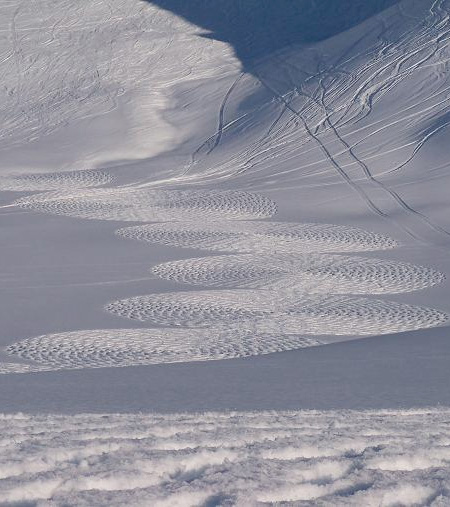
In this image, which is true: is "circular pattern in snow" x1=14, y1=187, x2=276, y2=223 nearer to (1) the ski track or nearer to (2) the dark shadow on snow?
(2) the dark shadow on snow

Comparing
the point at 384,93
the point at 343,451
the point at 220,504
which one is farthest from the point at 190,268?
the point at 384,93

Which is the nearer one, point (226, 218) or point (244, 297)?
point (244, 297)

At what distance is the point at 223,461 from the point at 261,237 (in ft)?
22.7

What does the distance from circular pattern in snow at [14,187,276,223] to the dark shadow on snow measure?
5.26 m

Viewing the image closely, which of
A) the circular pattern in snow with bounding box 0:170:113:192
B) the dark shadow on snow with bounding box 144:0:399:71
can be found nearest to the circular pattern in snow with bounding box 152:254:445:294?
the circular pattern in snow with bounding box 0:170:113:192

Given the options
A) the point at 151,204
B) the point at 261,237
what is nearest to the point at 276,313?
the point at 261,237

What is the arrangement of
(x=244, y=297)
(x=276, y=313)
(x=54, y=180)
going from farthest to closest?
(x=54, y=180)
(x=244, y=297)
(x=276, y=313)

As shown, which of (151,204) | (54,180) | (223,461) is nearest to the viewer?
(223,461)

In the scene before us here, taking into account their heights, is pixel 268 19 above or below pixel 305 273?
above

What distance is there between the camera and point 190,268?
8.73 m

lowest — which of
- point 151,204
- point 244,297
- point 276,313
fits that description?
point 276,313

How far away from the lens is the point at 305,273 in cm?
850

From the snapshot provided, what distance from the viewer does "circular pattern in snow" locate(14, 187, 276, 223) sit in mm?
11289

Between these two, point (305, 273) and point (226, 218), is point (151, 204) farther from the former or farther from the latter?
point (305, 273)
